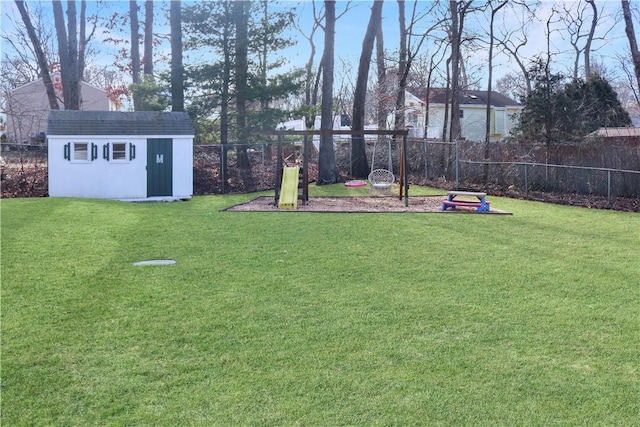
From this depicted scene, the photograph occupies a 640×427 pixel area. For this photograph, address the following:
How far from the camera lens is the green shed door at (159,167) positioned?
15.8 metres

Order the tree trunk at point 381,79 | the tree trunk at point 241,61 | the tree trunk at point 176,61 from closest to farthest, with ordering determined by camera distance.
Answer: the tree trunk at point 176,61 < the tree trunk at point 241,61 < the tree trunk at point 381,79

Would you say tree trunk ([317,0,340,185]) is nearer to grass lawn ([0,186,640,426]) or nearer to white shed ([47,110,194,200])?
white shed ([47,110,194,200])

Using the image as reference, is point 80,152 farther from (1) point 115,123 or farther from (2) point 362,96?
(2) point 362,96

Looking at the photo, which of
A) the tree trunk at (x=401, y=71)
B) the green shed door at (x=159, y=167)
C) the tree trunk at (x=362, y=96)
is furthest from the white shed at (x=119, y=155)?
the tree trunk at (x=401, y=71)

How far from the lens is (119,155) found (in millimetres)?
15688

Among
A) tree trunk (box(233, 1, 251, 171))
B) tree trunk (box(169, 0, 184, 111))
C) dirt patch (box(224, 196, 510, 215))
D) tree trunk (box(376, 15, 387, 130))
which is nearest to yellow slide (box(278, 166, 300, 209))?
dirt patch (box(224, 196, 510, 215))

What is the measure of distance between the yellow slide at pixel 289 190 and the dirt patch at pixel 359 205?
0.65 feet

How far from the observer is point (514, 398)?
3.27 meters

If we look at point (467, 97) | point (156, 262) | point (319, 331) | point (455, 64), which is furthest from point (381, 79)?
point (319, 331)

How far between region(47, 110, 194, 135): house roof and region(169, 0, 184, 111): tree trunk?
3099 millimetres

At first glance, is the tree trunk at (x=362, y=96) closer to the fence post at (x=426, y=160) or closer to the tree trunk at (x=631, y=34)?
the fence post at (x=426, y=160)

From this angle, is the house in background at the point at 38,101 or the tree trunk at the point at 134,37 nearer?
the tree trunk at the point at 134,37

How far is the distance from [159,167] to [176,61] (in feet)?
16.8

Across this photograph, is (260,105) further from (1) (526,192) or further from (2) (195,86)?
(1) (526,192)
